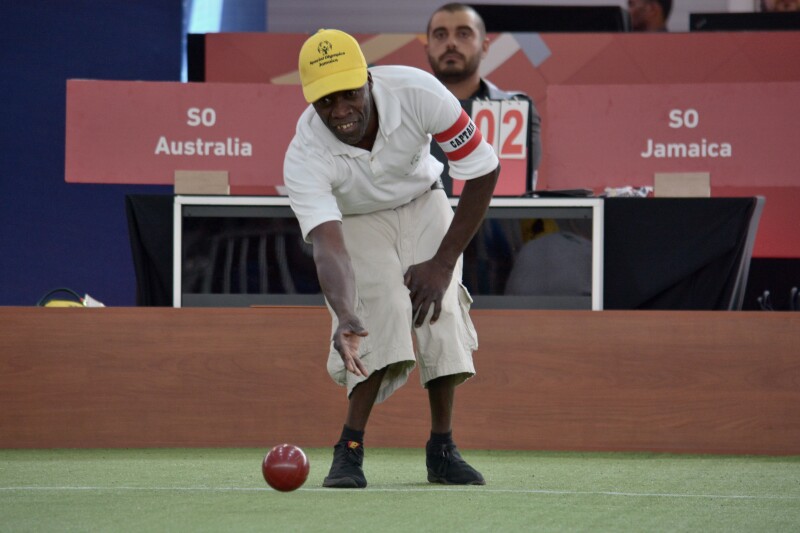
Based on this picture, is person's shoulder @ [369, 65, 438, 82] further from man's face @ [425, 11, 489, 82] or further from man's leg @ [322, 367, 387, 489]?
man's face @ [425, 11, 489, 82]

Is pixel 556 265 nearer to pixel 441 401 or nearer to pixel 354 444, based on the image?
pixel 441 401

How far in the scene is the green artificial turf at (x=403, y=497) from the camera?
7.50 ft

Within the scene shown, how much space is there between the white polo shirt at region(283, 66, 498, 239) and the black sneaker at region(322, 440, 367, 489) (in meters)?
0.53

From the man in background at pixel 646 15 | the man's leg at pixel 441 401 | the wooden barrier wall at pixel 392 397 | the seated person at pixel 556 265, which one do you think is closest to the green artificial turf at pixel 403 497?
the man's leg at pixel 441 401

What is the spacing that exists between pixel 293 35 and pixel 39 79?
4.94ft

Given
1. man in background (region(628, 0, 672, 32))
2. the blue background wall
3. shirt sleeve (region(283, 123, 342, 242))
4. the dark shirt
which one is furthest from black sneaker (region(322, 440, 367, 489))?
man in background (region(628, 0, 672, 32))

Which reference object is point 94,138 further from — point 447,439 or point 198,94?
point 447,439

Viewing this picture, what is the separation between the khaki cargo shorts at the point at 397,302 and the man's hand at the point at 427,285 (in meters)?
0.02

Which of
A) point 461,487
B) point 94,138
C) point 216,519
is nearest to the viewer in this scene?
point 216,519

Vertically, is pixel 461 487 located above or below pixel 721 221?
below

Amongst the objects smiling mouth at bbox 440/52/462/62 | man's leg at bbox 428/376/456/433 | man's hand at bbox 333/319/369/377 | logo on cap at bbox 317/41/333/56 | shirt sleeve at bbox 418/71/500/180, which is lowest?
man's leg at bbox 428/376/456/433

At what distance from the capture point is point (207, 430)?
424 cm

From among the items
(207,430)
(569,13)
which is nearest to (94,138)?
(207,430)

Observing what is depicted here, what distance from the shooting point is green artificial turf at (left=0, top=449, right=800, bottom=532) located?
2.29m
